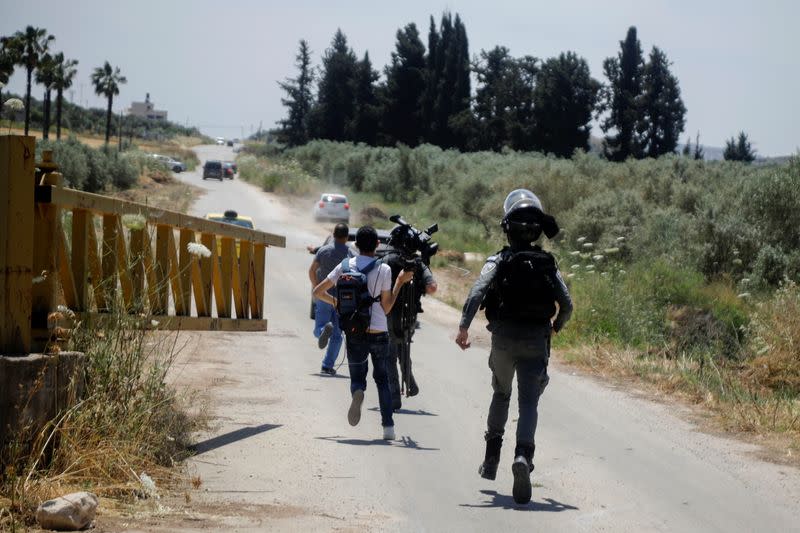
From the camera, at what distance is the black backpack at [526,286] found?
7645mm

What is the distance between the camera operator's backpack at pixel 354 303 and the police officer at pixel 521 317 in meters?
1.77

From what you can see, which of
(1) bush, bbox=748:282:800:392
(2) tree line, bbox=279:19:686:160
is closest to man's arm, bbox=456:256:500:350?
(1) bush, bbox=748:282:800:392

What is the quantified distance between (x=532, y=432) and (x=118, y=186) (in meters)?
54.7

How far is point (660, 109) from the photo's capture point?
7650 cm

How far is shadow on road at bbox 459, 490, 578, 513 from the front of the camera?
7418 millimetres

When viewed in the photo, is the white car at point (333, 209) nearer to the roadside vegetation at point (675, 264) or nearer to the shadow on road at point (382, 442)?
the roadside vegetation at point (675, 264)

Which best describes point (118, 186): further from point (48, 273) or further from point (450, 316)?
point (48, 273)

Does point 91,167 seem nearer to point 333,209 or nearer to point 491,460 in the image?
point 333,209

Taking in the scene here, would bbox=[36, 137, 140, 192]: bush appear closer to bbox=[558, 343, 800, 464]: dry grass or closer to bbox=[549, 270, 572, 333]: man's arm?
bbox=[558, 343, 800, 464]: dry grass

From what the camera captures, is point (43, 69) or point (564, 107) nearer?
point (43, 69)

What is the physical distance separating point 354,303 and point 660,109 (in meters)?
70.7

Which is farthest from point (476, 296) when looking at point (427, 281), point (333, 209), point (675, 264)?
point (333, 209)

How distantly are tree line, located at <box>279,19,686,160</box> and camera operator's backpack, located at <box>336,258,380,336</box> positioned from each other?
192 ft

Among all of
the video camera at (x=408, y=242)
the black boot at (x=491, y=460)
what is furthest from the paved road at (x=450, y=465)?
the video camera at (x=408, y=242)
